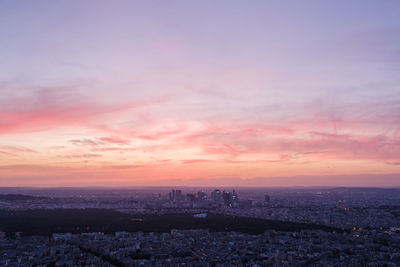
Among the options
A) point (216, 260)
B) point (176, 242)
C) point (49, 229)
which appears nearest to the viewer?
point (216, 260)

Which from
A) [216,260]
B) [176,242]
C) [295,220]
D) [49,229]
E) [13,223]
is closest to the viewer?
[216,260]

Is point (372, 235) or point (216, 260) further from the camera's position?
point (372, 235)

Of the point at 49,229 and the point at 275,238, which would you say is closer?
the point at 275,238

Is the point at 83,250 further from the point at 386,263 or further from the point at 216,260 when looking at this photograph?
the point at 386,263

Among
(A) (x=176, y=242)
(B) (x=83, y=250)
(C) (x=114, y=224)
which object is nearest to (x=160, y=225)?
(C) (x=114, y=224)

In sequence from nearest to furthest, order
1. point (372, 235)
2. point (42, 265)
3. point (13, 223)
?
point (42, 265) < point (372, 235) < point (13, 223)

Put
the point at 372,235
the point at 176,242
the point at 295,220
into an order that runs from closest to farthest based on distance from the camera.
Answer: the point at 176,242, the point at 372,235, the point at 295,220

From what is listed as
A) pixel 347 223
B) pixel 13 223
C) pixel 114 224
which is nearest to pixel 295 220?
pixel 347 223

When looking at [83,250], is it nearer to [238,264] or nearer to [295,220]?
[238,264]
